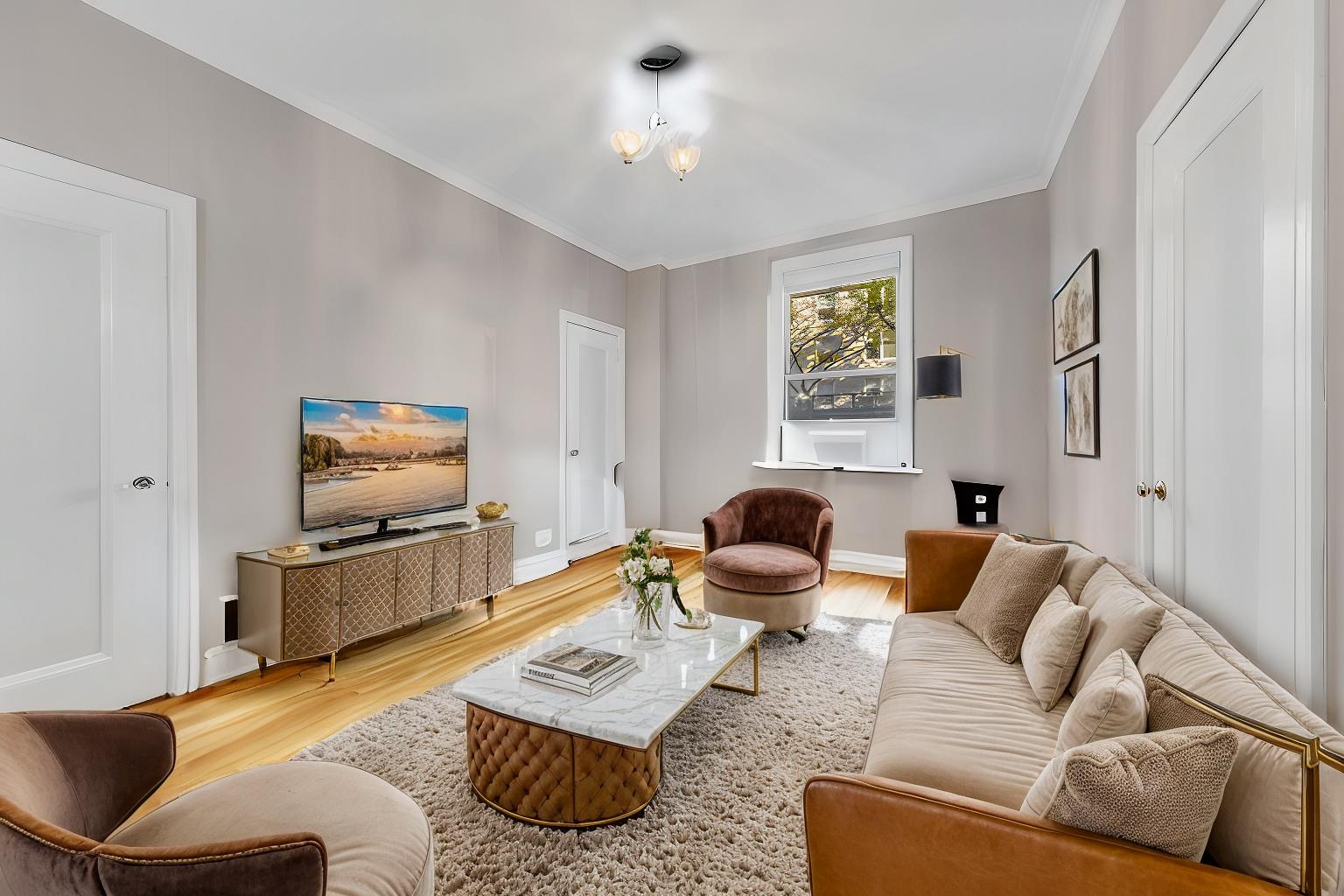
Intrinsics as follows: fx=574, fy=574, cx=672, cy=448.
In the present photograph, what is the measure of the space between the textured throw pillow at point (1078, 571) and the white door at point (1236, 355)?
199 mm

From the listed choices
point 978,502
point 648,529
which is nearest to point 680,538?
point 978,502

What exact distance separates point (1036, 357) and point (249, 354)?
472 centimetres

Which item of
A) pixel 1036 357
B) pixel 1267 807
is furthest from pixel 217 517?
pixel 1036 357

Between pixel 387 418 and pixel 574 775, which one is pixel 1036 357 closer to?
pixel 574 775

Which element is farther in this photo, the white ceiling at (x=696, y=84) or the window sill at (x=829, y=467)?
the window sill at (x=829, y=467)

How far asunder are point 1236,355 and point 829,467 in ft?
10.8

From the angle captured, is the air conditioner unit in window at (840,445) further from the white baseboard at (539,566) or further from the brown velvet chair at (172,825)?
the brown velvet chair at (172,825)

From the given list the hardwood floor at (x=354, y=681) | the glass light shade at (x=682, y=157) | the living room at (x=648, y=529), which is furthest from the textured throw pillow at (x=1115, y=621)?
the glass light shade at (x=682, y=157)

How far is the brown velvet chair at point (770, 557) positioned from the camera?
2.99m

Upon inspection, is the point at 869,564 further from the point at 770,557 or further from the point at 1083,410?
the point at 1083,410

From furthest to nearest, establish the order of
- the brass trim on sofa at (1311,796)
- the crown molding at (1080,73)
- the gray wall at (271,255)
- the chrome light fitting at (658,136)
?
the chrome light fitting at (658,136) < the crown molding at (1080,73) < the gray wall at (271,255) < the brass trim on sofa at (1311,796)

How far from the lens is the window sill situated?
446 centimetres

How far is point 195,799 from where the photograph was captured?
1165 mm

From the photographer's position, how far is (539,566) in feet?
14.7
